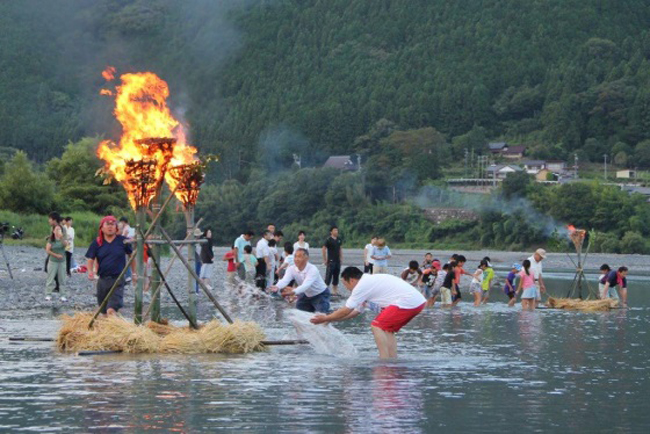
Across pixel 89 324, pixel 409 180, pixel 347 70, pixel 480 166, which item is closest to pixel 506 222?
pixel 409 180

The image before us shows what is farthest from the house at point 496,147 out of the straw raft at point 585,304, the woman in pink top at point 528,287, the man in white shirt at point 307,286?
the man in white shirt at point 307,286

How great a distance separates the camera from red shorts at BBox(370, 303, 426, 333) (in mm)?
15367

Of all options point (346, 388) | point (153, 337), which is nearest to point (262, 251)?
point (153, 337)

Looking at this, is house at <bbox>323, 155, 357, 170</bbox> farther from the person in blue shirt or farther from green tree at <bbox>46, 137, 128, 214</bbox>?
the person in blue shirt

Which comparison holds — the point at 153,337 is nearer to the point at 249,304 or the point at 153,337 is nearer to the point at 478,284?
the point at 249,304

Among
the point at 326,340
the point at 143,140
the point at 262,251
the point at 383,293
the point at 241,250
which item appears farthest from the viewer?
the point at 241,250

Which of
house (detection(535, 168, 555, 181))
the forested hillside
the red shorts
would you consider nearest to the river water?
the red shorts

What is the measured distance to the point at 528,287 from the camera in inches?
1107

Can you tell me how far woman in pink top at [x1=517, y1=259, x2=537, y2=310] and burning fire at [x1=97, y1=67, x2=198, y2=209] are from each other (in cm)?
1121

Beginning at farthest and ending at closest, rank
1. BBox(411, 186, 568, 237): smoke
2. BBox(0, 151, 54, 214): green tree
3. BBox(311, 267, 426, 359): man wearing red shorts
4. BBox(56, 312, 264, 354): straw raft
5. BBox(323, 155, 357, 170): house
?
BBox(323, 155, 357, 170): house → BBox(411, 186, 568, 237): smoke → BBox(0, 151, 54, 214): green tree → BBox(56, 312, 264, 354): straw raft → BBox(311, 267, 426, 359): man wearing red shorts

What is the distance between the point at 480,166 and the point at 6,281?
350ft

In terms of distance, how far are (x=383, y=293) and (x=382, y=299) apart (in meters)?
0.08

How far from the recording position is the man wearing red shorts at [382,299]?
15227 millimetres

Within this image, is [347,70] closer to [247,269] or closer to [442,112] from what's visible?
[442,112]
